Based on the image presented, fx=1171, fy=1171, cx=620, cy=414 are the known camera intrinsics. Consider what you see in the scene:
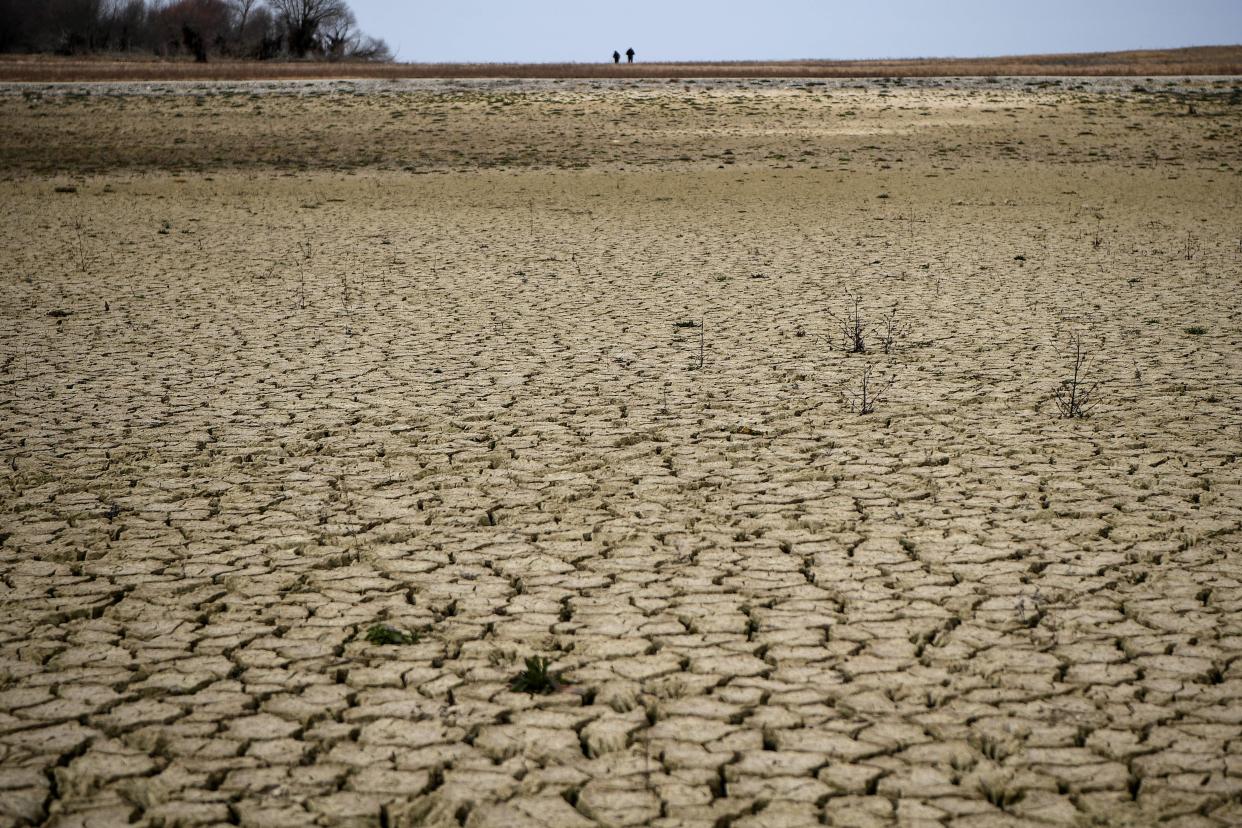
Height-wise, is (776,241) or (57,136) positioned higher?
(57,136)

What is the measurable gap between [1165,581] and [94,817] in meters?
3.64

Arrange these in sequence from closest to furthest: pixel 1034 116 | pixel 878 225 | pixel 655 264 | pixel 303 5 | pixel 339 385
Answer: pixel 339 385, pixel 655 264, pixel 878 225, pixel 1034 116, pixel 303 5

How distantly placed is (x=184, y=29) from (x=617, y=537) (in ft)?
186

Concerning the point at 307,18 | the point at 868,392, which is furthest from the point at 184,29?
the point at 868,392

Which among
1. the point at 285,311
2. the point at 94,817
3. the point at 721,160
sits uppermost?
the point at 721,160

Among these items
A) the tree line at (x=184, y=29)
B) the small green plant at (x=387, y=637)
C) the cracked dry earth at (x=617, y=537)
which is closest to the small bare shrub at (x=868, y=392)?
the cracked dry earth at (x=617, y=537)

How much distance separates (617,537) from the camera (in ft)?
15.9

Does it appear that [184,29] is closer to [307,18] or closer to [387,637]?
[307,18]

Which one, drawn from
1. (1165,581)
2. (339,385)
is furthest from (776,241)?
(1165,581)

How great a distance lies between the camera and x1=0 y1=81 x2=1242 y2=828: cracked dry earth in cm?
317

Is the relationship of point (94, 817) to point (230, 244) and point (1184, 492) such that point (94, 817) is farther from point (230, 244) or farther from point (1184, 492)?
point (230, 244)

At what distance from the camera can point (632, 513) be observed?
5129mm

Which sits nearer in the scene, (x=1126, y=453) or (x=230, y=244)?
(x=1126, y=453)

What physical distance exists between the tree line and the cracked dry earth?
1873 inches
